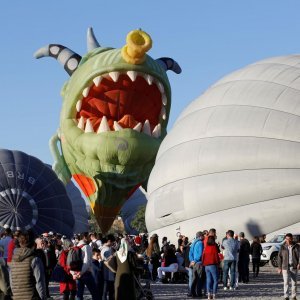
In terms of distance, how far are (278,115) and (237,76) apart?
283 centimetres

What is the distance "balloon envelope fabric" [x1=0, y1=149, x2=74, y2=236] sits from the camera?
1116 inches

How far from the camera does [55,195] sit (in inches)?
1179

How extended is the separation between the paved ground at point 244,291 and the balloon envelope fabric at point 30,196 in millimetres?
10005

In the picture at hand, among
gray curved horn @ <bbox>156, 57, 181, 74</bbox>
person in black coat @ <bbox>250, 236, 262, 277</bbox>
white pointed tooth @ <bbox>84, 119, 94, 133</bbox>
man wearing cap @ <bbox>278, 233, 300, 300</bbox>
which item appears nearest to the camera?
man wearing cap @ <bbox>278, 233, 300, 300</bbox>

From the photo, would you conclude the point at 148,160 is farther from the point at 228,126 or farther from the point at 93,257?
the point at 93,257

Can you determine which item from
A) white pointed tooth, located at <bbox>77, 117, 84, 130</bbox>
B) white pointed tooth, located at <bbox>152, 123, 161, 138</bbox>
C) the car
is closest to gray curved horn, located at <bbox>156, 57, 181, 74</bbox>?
white pointed tooth, located at <bbox>152, 123, 161, 138</bbox>

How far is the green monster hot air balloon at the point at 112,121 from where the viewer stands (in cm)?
2962

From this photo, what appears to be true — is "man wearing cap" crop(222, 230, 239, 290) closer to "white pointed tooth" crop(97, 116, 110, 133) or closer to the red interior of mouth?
the red interior of mouth

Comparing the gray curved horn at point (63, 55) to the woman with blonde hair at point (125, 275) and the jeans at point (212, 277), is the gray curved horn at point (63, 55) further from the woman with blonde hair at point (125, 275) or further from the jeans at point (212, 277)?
the woman with blonde hair at point (125, 275)

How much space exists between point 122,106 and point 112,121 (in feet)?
2.20

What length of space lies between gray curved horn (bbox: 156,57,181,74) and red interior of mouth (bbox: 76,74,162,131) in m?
2.07

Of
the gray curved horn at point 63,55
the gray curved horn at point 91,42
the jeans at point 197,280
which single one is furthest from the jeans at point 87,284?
the gray curved horn at point 91,42

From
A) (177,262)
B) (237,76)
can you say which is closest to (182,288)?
(177,262)

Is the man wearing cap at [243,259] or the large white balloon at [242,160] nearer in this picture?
the man wearing cap at [243,259]
